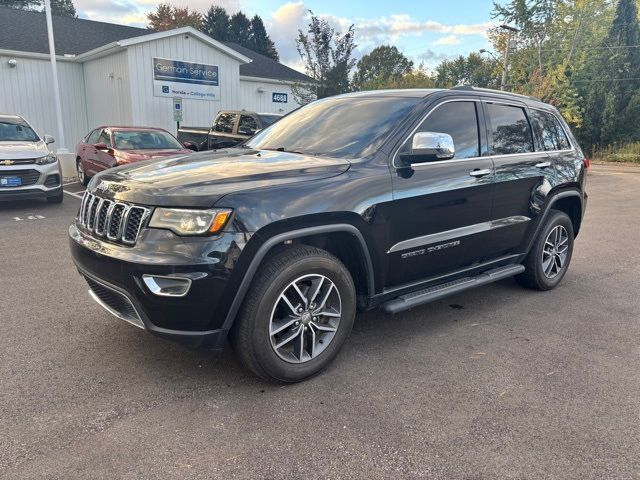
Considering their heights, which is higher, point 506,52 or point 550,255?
point 506,52

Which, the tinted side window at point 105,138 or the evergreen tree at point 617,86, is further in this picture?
the evergreen tree at point 617,86

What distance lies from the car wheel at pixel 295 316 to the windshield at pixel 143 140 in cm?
829

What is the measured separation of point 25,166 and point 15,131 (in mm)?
1253

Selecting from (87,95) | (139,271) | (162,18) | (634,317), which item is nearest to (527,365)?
(634,317)

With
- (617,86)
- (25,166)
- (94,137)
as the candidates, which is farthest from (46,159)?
(617,86)

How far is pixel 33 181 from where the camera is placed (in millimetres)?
8883

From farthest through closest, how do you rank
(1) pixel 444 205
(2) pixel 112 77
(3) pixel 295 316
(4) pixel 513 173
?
(2) pixel 112 77 → (4) pixel 513 173 → (1) pixel 444 205 → (3) pixel 295 316

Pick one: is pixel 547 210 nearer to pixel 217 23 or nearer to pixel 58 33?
pixel 58 33

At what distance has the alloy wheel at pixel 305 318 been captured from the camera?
3088 mm

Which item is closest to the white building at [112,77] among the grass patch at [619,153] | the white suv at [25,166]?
the white suv at [25,166]

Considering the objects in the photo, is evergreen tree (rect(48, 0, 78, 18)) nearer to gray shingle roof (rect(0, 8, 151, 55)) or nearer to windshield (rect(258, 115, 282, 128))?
gray shingle roof (rect(0, 8, 151, 55))

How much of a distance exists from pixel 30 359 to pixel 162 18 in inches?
1867

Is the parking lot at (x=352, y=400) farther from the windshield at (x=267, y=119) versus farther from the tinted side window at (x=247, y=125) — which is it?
the windshield at (x=267, y=119)

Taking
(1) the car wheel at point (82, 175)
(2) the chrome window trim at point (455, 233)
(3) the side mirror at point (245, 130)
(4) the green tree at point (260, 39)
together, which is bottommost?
(1) the car wheel at point (82, 175)
